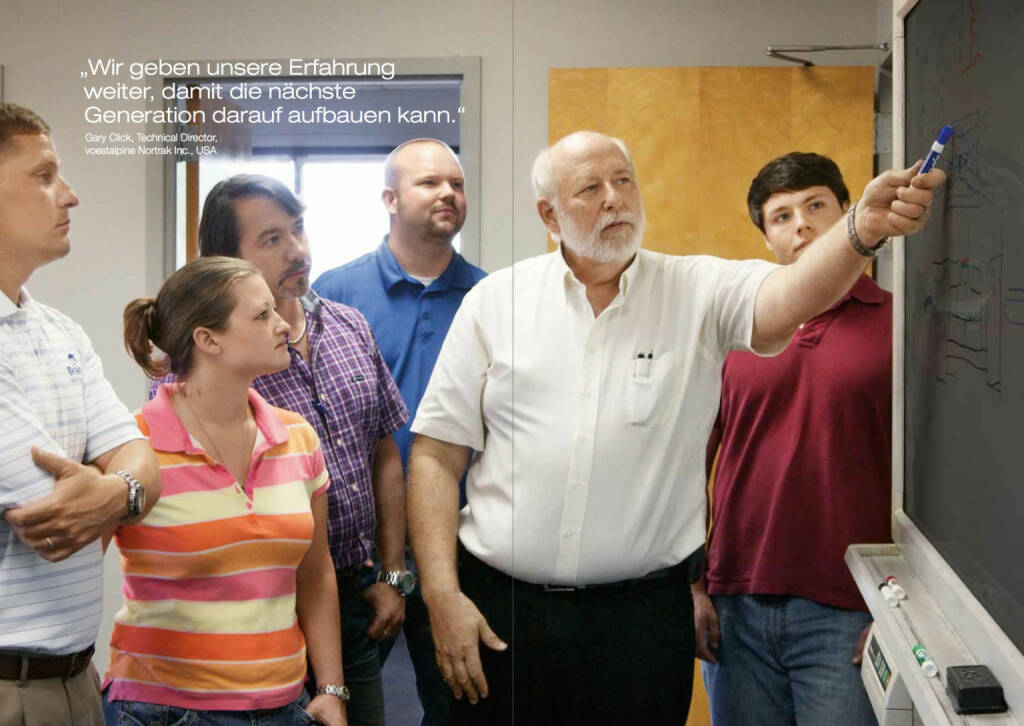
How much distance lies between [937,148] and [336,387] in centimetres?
107

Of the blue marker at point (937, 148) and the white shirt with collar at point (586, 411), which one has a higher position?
the blue marker at point (937, 148)

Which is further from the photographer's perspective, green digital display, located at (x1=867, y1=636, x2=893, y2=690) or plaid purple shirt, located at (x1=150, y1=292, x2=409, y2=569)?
plaid purple shirt, located at (x1=150, y1=292, x2=409, y2=569)

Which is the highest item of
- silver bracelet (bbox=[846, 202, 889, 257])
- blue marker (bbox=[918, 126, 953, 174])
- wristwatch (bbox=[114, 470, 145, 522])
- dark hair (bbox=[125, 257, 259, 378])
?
blue marker (bbox=[918, 126, 953, 174])

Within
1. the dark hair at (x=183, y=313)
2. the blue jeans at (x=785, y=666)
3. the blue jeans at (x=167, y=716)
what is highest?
the dark hair at (x=183, y=313)

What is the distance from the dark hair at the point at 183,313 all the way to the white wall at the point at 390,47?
9 cm

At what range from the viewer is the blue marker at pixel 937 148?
4.17ft

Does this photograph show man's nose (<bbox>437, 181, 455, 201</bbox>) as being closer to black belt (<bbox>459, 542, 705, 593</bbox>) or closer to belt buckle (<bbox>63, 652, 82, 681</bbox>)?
black belt (<bbox>459, 542, 705, 593</bbox>)

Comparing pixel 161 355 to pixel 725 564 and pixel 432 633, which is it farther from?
pixel 725 564

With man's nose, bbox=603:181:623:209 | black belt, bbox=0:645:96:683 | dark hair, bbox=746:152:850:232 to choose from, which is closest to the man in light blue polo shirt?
black belt, bbox=0:645:96:683

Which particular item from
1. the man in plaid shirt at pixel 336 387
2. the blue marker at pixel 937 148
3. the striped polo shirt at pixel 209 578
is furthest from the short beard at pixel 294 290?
the blue marker at pixel 937 148

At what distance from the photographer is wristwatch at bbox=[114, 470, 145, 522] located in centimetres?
153

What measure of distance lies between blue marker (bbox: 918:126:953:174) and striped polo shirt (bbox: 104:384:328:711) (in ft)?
3.65

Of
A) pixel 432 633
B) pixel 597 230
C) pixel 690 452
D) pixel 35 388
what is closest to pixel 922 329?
pixel 690 452

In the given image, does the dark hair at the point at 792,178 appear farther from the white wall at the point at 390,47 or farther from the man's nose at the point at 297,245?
the man's nose at the point at 297,245
